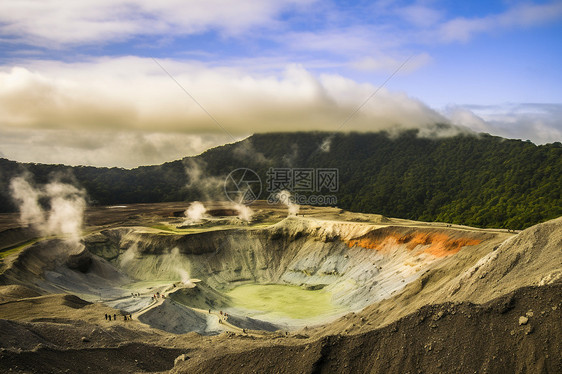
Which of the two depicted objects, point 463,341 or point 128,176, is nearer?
point 463,341

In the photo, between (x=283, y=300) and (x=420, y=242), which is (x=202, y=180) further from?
(x=420, y=242)

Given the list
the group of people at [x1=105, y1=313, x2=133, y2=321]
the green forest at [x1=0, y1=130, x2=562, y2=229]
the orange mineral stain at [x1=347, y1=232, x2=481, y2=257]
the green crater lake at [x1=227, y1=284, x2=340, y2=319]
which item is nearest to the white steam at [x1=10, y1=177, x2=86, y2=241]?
the green forest at [x1=0, y1=130, x2=562, y2=229]

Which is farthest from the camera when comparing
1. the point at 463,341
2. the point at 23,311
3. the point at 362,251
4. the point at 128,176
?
the point at 128,176

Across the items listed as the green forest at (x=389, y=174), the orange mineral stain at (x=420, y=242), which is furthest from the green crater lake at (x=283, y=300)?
the green forest at (x=389, y=174)

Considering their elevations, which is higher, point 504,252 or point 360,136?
point 360,136

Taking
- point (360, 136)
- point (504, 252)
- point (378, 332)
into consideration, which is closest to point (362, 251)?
point (504, 252)

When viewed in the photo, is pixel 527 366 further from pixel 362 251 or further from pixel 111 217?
pixel 111 217
